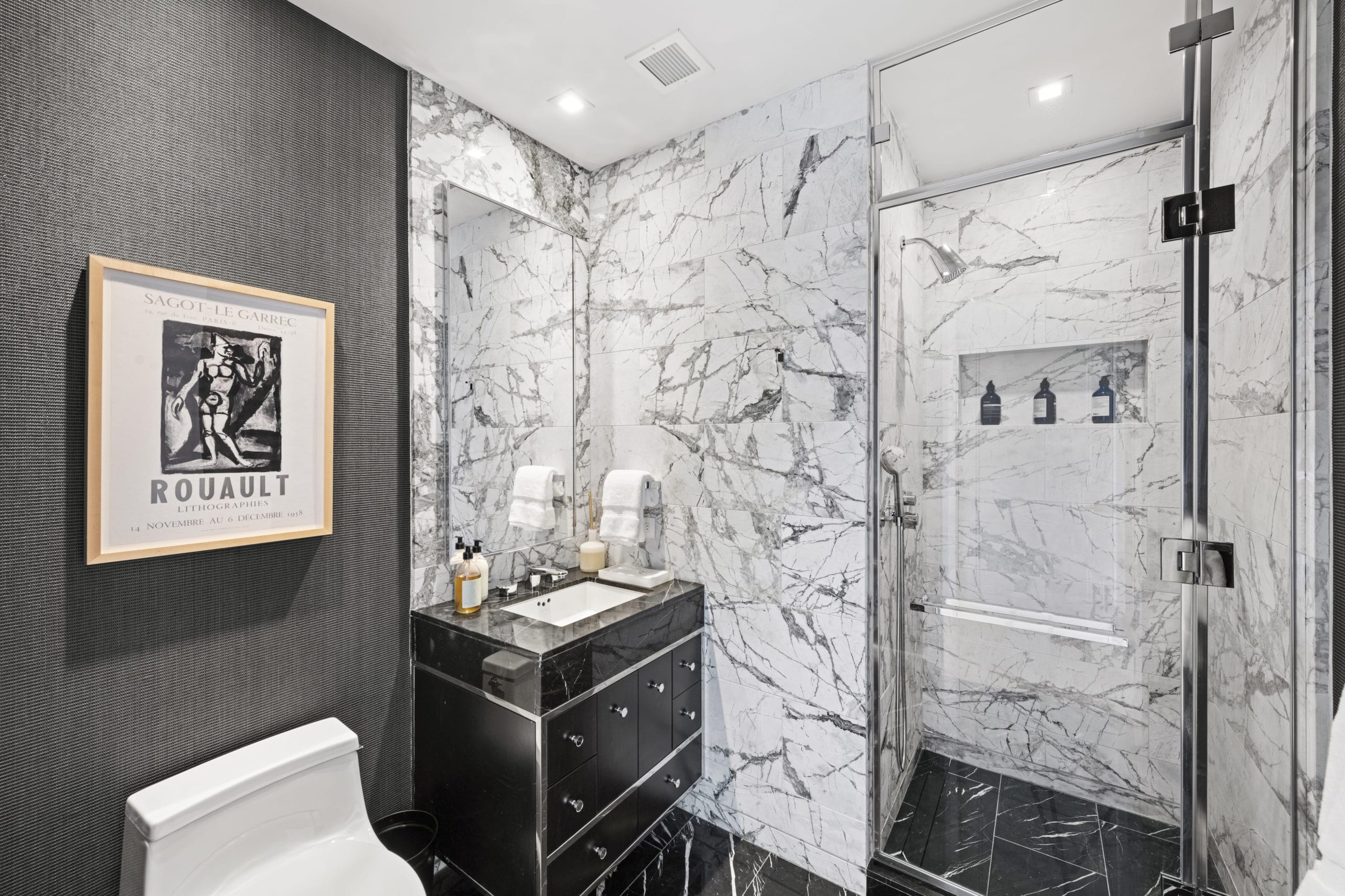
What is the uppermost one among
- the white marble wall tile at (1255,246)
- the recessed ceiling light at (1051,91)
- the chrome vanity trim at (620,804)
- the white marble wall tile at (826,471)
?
the recessed ceiling light at (1051,91)

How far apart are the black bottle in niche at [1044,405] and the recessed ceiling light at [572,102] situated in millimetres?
1725

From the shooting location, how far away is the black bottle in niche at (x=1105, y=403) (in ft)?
4.65

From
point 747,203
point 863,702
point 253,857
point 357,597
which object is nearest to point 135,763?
point 253,857

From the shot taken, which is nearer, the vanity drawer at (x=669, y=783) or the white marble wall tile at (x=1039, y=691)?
the white marble wall tile at (x=1039, y=691)

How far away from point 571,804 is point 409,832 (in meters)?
0.60

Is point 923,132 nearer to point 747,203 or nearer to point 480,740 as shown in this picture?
point 747,203

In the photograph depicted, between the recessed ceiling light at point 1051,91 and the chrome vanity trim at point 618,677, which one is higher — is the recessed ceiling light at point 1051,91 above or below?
above

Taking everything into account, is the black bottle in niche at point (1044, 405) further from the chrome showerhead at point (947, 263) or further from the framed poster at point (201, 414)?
the framed poster at point (201, 414)

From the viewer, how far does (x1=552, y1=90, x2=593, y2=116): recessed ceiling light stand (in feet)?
6.24

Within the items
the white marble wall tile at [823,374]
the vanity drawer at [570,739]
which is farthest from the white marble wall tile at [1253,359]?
the vanity drawer at [570,739]

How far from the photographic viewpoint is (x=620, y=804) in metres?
1.71

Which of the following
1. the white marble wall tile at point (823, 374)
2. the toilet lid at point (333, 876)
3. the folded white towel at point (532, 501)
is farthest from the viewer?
the folded white towel at point (532, 501)

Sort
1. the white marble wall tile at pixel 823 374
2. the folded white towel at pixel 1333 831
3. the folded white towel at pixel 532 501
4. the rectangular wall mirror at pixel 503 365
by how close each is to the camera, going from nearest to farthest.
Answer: the folded white towel at pixel 1333 831 → the white marble wall tile at pixel 823 374 → the rectangular wall mirror at pixel 503 365 → the folded white towel at pixel 532 501

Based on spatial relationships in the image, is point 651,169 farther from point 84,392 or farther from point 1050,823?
point 1050,823
